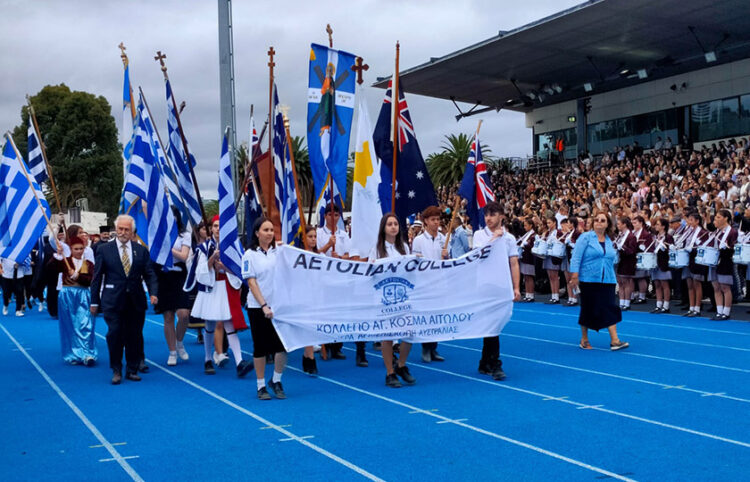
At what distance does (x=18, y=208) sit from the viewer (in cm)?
1123

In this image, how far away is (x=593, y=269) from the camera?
11.0m

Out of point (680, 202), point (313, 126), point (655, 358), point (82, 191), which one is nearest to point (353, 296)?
point (313, 126)

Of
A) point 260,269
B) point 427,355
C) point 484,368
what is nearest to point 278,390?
point 260,269

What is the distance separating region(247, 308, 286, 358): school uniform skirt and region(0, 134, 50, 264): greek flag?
4779mm

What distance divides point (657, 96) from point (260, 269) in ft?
107

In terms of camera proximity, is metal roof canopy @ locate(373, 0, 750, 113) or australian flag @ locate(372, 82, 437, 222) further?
metal roof canopy @ locate(373, 0, 750, 113)

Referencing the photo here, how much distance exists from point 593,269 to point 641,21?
18801 millimetres

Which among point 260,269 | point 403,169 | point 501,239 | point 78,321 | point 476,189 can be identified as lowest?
point 78,321

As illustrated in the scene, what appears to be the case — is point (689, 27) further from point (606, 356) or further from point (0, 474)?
point (0, 474)

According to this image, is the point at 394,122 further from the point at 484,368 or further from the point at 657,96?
the point at 657,96

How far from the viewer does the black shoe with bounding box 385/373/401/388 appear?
27.9ft

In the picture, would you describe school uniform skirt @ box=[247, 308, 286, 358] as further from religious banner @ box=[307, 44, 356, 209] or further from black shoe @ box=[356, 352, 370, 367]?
religious banner @ box=[307, 44, 356, 209]

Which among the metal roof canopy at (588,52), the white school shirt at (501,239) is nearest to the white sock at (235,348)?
the white school shirt at (501,239)

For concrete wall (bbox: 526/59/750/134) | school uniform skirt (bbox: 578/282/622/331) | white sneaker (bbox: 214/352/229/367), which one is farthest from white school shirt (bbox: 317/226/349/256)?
concrete wall (bbox: 526/59/750/134)
